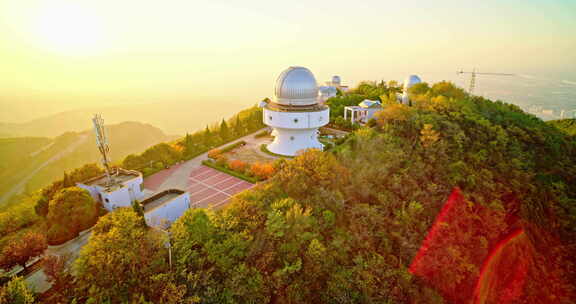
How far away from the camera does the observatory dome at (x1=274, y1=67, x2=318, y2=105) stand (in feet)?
96.8

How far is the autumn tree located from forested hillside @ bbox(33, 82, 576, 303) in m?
3.04

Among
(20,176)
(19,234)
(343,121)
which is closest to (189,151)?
(19,234)

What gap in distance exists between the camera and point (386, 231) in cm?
1997

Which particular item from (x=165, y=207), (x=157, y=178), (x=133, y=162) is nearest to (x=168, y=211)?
(x=165, y=207)

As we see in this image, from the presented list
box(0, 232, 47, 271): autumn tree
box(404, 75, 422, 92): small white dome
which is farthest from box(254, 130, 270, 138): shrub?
box(404, 75, 422, 92): small white dome

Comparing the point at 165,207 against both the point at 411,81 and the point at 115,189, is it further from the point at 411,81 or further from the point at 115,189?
the point at 411,81

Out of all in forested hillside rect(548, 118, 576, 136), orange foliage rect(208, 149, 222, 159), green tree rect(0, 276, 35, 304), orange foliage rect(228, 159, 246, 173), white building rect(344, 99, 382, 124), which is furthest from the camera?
forested hillside rect(548, 118, 576, 136)

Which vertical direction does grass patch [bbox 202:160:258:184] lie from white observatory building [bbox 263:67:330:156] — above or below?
below

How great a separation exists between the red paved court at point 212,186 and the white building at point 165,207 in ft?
4.64

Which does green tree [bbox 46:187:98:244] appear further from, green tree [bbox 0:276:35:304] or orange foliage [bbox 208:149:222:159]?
orange foliage [bbox 208:149:222:159]

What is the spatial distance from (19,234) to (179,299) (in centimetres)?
1126

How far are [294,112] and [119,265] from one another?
64.2ft

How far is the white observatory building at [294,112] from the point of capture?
28.8 meters

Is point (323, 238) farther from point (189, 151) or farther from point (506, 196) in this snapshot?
point (506, 196)
